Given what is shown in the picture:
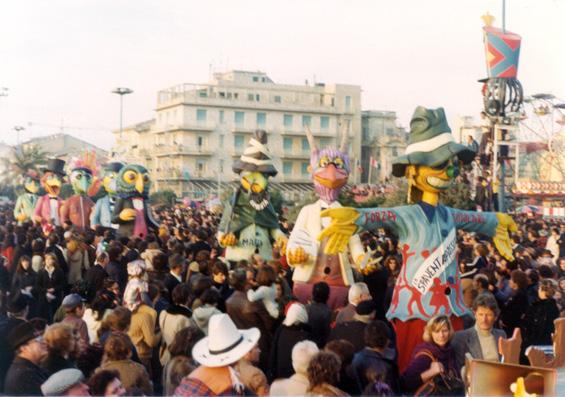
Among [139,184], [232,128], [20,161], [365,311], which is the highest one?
[232,128]

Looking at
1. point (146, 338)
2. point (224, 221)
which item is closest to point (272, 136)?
point (224, 221)

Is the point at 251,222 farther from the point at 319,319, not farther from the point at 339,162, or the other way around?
the point at 319,319

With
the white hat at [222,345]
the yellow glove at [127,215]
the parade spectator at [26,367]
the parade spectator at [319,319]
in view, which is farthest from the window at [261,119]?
the white hat at [222,345]

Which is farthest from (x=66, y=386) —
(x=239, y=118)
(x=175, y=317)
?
(x=239, y=118)

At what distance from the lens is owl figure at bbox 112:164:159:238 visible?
48.1ft

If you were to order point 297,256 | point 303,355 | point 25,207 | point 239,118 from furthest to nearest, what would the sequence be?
point 239,118, point 25,207, point 297,256, point 303,355

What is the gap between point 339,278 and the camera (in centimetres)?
911

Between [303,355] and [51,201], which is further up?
[51,201]

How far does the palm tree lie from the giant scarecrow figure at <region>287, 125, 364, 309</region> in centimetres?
2658

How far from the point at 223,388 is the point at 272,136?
3040cm

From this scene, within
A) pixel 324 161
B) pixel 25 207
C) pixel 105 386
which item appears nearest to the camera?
pixel 105 386

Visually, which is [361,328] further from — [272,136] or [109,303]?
[272,136]

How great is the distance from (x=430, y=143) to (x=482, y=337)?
1.98 m

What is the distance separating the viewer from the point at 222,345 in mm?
4969
